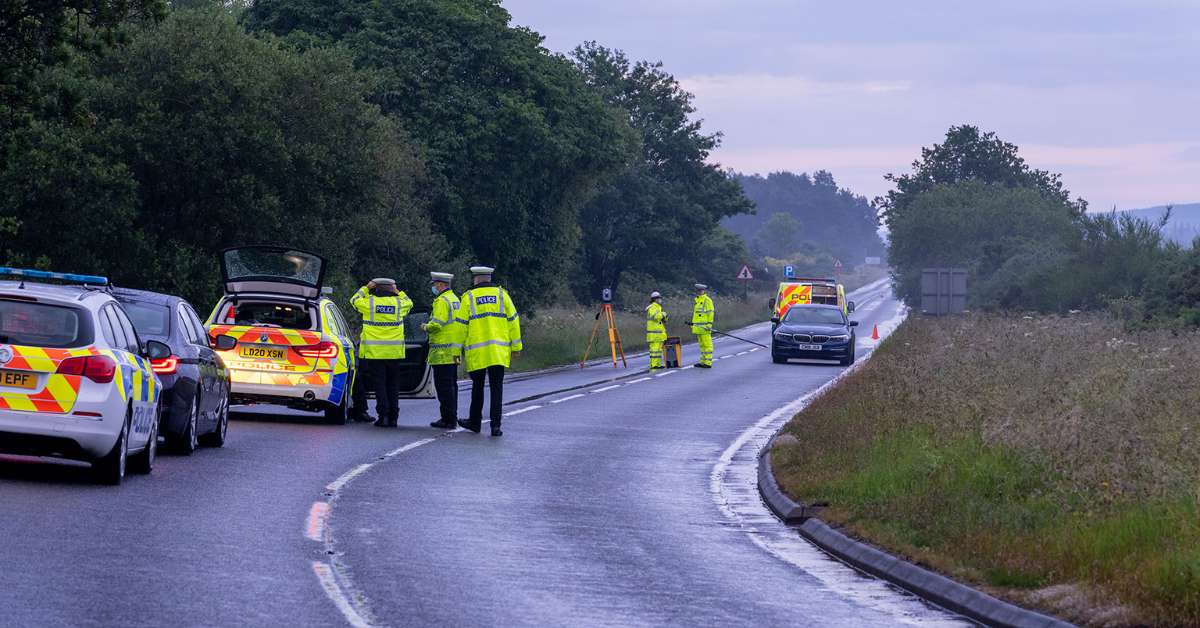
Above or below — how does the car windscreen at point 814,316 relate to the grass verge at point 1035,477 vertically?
above

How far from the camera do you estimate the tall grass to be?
39125mm

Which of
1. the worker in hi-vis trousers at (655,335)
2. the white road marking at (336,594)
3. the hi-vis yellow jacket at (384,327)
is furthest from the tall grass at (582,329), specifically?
the white road marking at (336,594)

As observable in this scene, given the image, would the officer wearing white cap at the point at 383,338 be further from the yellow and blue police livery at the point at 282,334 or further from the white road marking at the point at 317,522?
the white road marking at the point at 317,522

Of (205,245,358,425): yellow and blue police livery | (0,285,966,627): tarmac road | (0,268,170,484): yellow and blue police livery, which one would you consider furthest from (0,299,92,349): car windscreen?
(205,245,358,425): yellow and blue police livery

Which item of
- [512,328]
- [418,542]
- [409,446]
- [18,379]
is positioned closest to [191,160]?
[512,328]

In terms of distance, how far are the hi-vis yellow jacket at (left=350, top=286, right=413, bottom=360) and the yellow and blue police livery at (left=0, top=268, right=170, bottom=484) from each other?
6.33 metres

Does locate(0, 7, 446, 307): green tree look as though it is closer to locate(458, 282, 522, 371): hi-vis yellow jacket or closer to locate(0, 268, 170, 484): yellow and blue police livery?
locate(458, 282, 522, 371): hi-vis yellow jacket

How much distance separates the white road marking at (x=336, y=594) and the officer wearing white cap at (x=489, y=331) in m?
8.82

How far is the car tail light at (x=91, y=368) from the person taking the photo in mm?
11383

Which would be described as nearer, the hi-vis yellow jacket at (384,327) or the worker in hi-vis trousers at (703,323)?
the hi-vis yellow jacket at (384,327)

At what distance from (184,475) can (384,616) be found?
6091mm

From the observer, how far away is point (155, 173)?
2638 cm

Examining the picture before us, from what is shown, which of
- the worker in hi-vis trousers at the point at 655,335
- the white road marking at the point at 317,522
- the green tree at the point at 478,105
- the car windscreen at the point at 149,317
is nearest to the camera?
the white road marking at the point at 317,522

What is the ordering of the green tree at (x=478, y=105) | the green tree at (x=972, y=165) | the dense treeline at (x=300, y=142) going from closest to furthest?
the dense treeline at (x=300, y=142) < the green tree at (x=478, y=105) < the green tree at (x=972, y=165)
